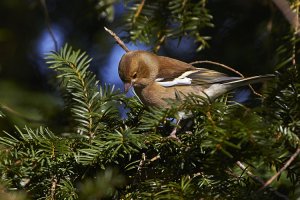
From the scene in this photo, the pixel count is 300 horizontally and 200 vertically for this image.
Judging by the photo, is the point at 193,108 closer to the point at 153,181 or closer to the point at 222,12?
the point at 153,181

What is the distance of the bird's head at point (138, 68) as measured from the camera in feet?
13.1

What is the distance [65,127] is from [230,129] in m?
2.08

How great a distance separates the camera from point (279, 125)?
2404 mm

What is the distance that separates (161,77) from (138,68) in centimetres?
24

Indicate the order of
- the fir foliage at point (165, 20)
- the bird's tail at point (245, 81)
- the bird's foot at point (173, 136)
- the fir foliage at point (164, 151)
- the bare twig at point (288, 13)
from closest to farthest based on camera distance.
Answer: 1. the fir foliage at point (164, 151)
2. the bird's foot at point (173, 136)
3. the bare twig at point (288, 13)
4. the bird's tail at point (245, 81)
5. the fir foliage at point (165, 20)

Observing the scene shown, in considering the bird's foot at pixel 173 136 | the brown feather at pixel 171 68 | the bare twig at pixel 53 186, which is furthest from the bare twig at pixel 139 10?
the bare twig at pixel 53 186

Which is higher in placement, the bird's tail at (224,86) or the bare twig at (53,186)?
the bird's tail at (224,86)

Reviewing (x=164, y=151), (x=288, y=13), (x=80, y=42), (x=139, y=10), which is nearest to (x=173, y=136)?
(x=164, y=151)

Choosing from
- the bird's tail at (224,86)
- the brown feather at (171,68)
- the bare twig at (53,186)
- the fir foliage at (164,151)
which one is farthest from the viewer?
the brown feather at (171,68)

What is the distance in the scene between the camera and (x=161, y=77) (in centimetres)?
427

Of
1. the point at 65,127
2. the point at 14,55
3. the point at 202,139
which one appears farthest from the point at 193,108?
the point at 14,55

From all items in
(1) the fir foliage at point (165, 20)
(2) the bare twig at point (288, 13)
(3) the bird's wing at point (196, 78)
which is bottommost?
(3) the bird's wing at point (196, 78)

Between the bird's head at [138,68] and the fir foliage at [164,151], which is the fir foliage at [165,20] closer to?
the bird's head at [138,68]

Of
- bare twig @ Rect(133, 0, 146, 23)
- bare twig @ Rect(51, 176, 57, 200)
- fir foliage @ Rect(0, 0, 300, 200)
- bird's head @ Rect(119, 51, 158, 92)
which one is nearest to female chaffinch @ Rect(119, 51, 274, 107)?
bird's head @ Rect(119, 51, 158, 92)
